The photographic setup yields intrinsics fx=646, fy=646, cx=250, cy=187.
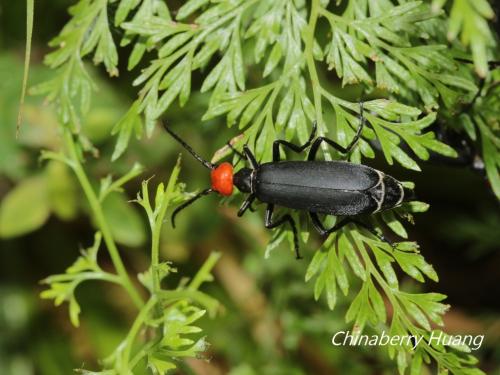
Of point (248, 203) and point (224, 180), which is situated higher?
point (224, 180)

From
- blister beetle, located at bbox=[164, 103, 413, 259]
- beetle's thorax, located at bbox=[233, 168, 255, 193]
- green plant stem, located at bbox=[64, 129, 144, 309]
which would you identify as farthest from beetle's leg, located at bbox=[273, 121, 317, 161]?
green plant stem, located at bbox=[64, 129, 144, 309]

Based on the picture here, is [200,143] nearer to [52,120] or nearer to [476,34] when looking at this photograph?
[52,120]

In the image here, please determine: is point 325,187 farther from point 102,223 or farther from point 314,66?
point 102,223

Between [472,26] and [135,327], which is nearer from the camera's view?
[472,26]

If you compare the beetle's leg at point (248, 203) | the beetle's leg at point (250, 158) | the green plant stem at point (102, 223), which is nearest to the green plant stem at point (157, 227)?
the green plant stem at point (102, 223)

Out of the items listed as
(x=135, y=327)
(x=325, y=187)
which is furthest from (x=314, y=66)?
(x=135, y=327)

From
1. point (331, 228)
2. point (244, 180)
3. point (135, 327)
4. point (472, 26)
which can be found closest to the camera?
point (472, 26)
